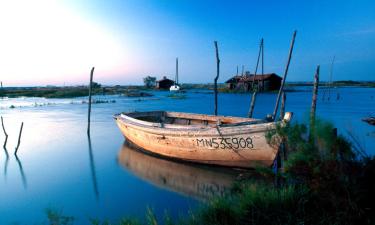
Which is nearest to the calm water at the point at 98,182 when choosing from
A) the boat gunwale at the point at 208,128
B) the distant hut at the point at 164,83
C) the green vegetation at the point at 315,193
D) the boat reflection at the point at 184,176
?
the boat reflection at the point at 184,176

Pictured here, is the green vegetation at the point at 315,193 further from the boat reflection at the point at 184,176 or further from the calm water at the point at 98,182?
the boat reflection at the point at 184,176

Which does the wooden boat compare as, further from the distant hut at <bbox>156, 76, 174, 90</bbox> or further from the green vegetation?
the distant hut at <bbox>156, 76, 174, 90</bbox>

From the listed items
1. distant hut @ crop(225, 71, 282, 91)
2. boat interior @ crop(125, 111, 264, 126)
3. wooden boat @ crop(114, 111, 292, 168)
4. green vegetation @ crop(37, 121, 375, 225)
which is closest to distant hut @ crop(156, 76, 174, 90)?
distant hut @ crop(225, 71, 282, 91)

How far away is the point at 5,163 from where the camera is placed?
9492 millimetres

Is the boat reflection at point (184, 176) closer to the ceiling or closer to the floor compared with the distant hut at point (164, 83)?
closer to the floor

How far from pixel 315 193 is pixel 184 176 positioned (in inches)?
179

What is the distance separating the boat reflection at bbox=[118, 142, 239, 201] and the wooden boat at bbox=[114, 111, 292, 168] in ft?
0.86

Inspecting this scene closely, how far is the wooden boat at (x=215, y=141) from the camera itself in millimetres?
6840

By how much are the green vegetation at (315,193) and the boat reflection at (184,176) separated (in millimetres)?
2163

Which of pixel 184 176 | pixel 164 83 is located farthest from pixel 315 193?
pixel 164 83

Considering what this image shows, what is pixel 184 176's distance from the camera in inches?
304

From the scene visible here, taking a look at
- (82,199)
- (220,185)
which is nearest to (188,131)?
(220,185)

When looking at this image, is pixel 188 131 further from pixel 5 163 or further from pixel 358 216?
pixel 5 163

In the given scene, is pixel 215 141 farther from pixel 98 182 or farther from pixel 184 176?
pixel 98 182
